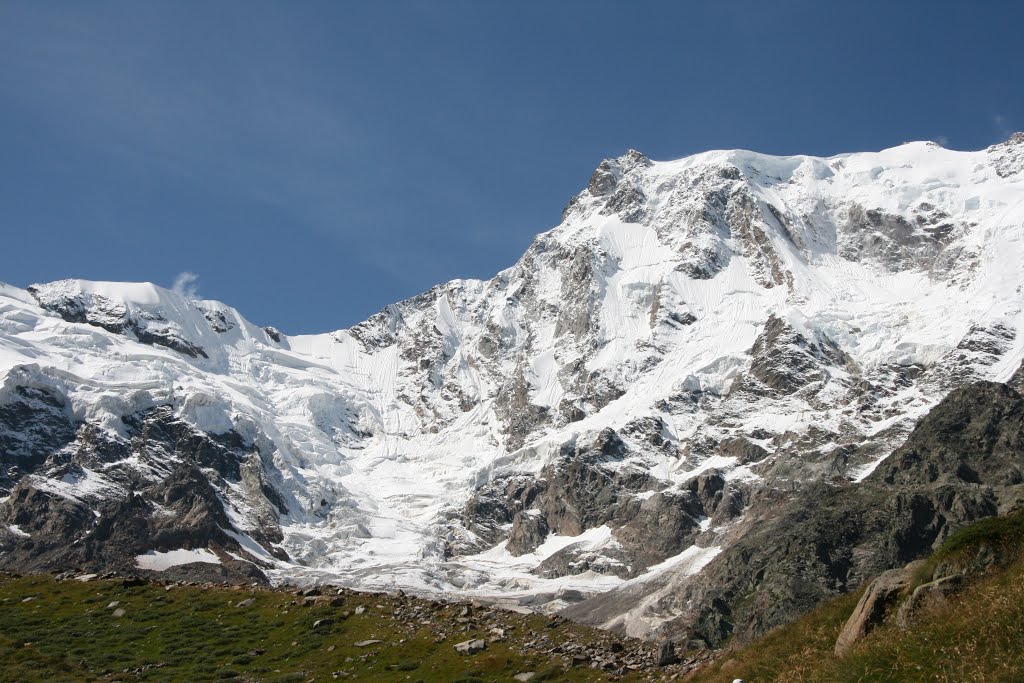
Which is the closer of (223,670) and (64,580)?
(223,670)

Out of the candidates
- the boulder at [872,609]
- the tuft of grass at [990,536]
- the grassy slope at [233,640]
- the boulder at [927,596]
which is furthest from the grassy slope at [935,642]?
the grassy slope at [233,640]

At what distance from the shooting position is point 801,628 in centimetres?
3023

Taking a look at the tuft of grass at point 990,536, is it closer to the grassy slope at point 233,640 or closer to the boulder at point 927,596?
the boulder at point 927,596

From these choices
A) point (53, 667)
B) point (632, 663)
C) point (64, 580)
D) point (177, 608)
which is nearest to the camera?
point (632, 663)

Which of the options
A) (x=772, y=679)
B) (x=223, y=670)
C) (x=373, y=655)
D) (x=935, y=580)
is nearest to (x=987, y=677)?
(x=935, y=580)

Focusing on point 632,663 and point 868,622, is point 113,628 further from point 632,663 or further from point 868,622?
point 868,622

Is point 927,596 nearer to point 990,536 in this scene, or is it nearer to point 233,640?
point 990,536

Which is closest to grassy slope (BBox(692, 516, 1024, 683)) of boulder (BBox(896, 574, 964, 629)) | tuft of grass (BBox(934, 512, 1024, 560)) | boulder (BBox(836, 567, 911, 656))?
tuft of grass (BBox(934, 512, 1024, 560))

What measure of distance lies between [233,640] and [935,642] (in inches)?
1334

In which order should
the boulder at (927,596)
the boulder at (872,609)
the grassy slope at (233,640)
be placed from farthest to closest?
the grassy slope at (233,640) → the boulder at (872,609) → the boulder at (927,596)

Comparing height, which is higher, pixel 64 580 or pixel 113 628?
pixel 64 580

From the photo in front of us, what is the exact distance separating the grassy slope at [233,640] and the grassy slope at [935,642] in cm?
720

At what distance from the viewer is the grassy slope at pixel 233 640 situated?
4072cm

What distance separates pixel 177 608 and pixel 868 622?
38.5 meters
